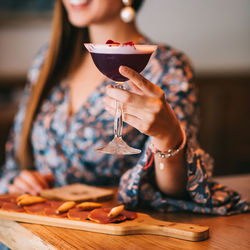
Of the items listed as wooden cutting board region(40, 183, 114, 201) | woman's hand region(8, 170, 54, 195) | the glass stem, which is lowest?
woman's hand region(8, 170, 54, 195)

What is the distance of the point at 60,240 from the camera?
1.11 meters

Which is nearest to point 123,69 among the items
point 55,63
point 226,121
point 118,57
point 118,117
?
point 118,57

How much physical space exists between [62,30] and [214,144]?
262 cm


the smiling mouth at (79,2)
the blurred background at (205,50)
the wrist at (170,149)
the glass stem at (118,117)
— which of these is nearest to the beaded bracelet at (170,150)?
the wrist at (170,149)

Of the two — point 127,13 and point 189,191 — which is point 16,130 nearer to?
point 127,13

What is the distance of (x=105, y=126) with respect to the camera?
181cm

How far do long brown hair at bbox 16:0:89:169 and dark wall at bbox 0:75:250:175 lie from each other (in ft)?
7.55

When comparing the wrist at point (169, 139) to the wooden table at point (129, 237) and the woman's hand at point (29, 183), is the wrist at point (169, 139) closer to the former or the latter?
the wooden table at point (129, 237)

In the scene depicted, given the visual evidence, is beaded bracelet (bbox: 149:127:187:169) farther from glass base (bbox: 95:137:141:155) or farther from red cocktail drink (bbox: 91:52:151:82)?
red cocktail drink (bbox: 91:52:151:82)

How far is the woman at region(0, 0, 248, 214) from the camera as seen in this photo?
4.06 feet

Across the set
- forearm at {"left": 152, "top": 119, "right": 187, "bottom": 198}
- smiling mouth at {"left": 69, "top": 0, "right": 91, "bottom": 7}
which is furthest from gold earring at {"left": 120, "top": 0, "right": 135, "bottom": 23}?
forearm at {"left": 152, "top": 119, "right": 187, "bottom": 198}

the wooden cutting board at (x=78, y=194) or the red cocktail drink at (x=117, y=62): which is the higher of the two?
the red cocktail drink at (x=117, y=62)

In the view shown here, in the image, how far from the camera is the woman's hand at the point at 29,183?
5.36 feet

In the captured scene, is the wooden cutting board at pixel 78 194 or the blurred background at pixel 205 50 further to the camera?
the blurred background at pixel 205 50
